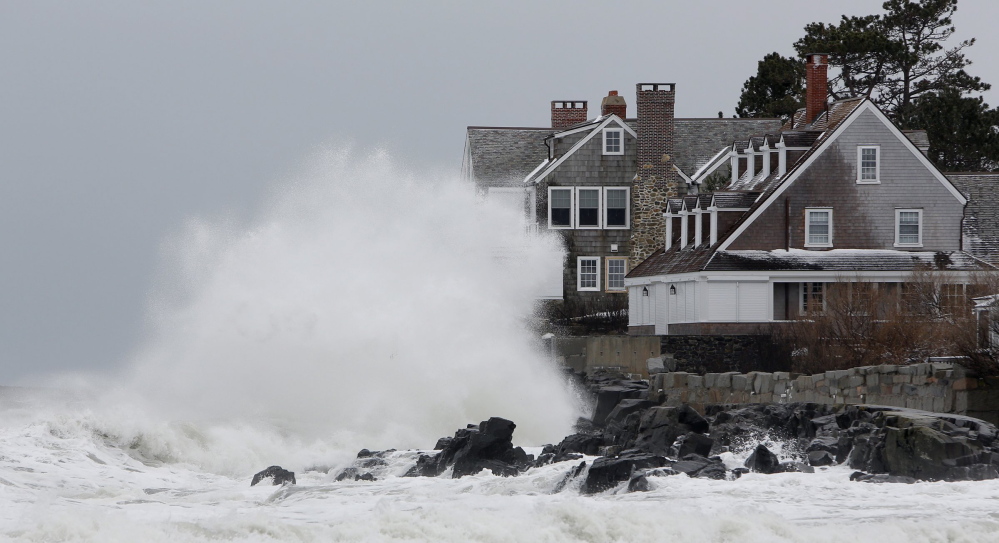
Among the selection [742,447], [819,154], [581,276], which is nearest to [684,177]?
[581,276]

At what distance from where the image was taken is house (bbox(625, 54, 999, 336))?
31.5 metres

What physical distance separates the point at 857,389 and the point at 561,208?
19879mm

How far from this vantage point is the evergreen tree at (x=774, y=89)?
52.4 metres

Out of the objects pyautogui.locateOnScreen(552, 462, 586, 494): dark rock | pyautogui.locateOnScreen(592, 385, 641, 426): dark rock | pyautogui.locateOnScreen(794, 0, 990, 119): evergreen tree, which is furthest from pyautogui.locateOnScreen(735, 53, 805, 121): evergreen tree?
pyautogui.locateOnScreen(552, 462, 586, 494): dark rock

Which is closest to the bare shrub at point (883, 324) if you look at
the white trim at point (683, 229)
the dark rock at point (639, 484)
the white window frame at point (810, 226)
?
the white window frame at point (810, 226)

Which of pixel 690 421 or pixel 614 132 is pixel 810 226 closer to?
pixel 614 132

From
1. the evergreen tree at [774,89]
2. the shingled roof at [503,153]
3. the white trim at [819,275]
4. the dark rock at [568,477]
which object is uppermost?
the evergreen tree at [774,89]

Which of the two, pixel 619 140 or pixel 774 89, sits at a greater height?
pixel 774 89

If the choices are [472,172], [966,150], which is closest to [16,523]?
[472,172]

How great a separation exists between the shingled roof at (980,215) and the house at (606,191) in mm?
7941

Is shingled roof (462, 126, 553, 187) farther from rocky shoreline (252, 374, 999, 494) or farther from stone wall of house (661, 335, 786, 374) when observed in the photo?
rocky shoreline (252, 374, 999, 494)

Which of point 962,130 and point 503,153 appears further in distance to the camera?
point 962,130

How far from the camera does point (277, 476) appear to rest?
1794 centimetres

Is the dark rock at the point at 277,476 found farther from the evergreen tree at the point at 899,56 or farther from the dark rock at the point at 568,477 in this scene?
the evergreen tree at the point at 899,56
